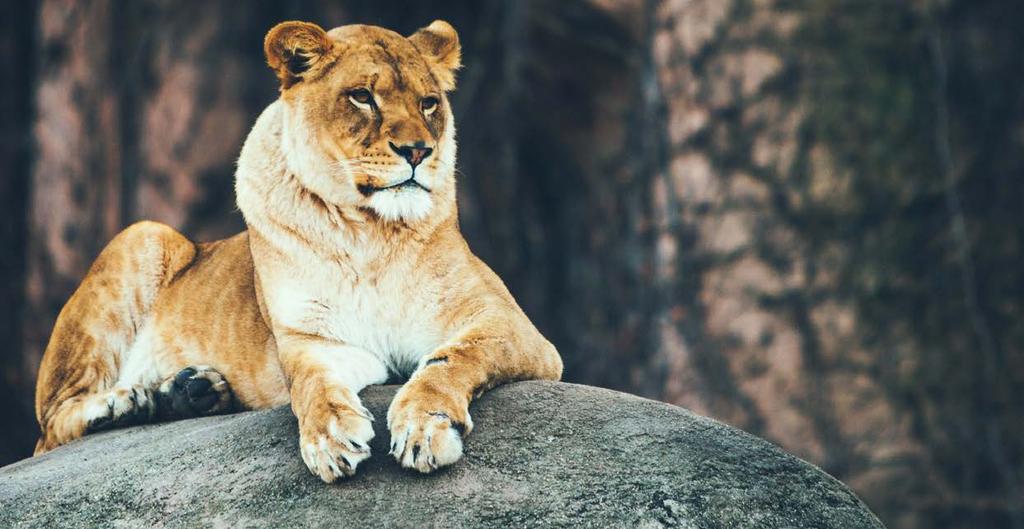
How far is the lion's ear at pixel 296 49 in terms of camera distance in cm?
395

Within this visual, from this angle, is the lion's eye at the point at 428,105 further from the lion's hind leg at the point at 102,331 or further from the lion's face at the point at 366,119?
the lion's hind leg at the point at 102,331

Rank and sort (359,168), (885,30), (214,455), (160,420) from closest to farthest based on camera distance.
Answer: (214,455) < (359,168) < (160,420) < (885,30)

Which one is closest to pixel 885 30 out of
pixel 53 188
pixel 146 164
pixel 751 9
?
pixel 751 9

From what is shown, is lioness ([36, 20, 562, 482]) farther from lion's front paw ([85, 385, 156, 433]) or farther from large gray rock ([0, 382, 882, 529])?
large gray rock ([0, 382, 882, 529])

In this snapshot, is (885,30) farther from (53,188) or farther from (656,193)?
(53,188)

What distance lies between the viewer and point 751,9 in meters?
6.45

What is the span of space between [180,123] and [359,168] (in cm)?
347

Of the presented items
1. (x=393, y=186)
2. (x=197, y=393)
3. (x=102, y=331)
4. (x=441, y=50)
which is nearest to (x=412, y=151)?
(x=393, y=186)

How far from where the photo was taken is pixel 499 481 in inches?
125

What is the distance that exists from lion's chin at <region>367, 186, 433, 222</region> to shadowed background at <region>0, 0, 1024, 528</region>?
290 cm

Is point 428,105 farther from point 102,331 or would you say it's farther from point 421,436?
point 102,331

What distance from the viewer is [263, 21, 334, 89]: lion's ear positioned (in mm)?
3951

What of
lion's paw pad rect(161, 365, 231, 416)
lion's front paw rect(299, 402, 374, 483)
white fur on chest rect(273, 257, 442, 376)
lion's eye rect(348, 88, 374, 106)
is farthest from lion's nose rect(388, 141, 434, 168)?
lion's paw pad rect(161, 365, 231, 416)

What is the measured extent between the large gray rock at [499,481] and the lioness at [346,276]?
12cm
